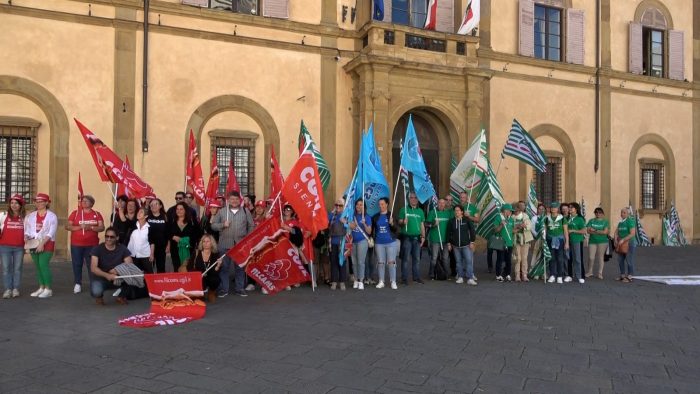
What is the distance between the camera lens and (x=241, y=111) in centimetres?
1566

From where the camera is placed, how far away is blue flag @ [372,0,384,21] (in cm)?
1661

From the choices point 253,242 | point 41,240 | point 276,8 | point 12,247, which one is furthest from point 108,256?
point 276,8

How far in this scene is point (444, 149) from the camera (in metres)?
18.1

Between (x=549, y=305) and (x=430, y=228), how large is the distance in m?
3.37

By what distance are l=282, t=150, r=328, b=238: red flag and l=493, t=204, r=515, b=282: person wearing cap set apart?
415 cm

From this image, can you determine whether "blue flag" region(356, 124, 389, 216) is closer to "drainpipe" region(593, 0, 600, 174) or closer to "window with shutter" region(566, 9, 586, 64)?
"window with shutter" region(566, 9, 586, 64)

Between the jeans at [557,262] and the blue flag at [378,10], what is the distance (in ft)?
28.0

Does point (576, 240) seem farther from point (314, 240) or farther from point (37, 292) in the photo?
point (37, 292)

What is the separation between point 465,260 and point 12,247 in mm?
7995

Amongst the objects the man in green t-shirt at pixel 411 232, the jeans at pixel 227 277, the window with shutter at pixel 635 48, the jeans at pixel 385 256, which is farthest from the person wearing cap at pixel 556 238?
the window with shutter at pixel 635 48

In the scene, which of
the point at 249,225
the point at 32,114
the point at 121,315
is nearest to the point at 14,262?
the point at 121,315

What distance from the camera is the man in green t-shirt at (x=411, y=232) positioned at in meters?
11.1

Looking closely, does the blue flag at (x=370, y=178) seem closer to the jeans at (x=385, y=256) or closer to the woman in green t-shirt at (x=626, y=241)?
the jeans at (x=385, y=256)

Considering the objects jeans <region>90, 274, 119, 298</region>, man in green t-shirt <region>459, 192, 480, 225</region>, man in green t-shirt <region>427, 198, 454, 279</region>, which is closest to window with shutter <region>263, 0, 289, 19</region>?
man in green t-shirt <region>459, 192, 480, 225</region>
